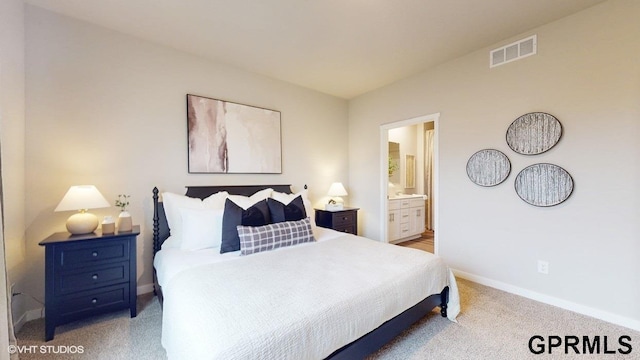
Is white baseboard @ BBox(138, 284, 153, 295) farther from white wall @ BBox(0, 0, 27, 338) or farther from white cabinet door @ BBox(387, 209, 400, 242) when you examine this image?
white cabinet door @ BBox(387, 209, 400, 242)

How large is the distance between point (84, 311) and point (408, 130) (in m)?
5.82

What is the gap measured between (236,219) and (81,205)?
1203 mm

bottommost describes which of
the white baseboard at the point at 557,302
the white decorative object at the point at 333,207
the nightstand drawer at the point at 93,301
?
the white baseboard at the point at 557,302

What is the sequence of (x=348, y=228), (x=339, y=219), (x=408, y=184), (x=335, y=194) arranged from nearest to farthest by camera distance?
1. (x=339, y=219)
2. (x=348, y=228)
3. (x=335, y=194)
4. (x=408, y=184)

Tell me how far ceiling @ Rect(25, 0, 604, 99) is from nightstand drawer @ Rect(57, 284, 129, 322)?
2.40 metres

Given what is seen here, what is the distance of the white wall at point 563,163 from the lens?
212 centimetres

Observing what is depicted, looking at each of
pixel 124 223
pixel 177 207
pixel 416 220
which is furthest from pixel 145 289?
pixel 416 220

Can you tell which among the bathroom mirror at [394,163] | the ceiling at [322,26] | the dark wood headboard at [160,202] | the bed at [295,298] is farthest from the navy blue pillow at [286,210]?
the bathroom mirror at [394,163]

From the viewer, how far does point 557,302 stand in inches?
96.2

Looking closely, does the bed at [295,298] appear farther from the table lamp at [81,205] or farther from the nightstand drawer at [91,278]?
the table lamp at [81,205]

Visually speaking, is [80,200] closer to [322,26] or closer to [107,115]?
[107,115]

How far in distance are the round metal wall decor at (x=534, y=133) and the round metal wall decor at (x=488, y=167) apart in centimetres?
17

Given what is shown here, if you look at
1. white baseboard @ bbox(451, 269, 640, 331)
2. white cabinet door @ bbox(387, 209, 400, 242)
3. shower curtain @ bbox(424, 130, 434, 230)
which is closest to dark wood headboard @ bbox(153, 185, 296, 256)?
white cabinet door @ bbox(387, 209, 400, 242)

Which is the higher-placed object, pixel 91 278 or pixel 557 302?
pixel 91 278
